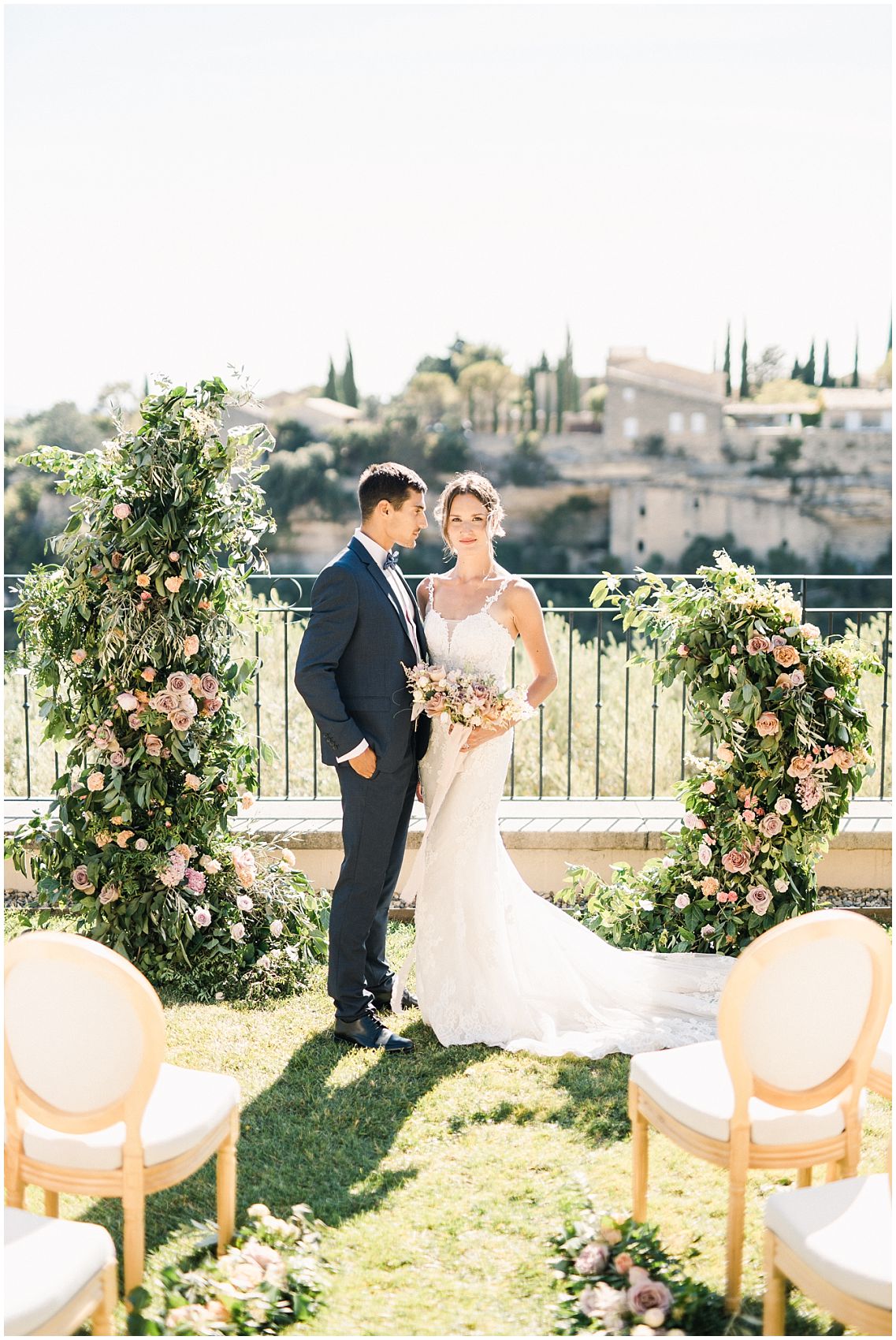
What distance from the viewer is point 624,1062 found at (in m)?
3.73

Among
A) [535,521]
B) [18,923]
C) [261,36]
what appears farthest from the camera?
[535,521]

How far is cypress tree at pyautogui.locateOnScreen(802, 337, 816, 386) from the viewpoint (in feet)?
166

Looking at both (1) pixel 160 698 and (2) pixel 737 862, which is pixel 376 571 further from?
(2) pixel 737 862

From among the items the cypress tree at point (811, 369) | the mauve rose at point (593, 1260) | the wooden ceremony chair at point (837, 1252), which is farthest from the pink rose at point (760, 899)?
the cypress tree at point (811, 369)

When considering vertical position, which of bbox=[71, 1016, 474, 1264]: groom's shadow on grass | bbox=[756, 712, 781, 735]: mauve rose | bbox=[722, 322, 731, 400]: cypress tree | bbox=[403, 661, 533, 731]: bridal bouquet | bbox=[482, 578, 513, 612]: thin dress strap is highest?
bbox=[722, 322, 731, 400]: cypress tree

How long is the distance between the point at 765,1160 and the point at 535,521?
45.5 metres

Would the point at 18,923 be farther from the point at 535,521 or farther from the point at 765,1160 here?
the point at 535,521

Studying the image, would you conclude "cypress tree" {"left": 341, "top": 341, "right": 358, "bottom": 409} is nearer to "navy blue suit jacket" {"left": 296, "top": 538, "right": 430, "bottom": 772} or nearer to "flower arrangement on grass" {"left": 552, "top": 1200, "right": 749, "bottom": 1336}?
"navy blue suit jacket" {"left": 296, "top": 538, "right": 430, "bottom": 772}

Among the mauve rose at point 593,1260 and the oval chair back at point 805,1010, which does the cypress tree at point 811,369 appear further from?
the mauve rose at point 593,1260

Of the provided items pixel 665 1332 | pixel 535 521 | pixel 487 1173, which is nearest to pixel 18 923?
pixel 487 1173

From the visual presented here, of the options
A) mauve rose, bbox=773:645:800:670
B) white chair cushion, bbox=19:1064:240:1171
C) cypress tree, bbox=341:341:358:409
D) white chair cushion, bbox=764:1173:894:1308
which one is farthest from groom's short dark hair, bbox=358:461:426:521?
cypress tree, bbox=341:341:358:409

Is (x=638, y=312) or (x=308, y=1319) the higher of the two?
(x=638, y=312)

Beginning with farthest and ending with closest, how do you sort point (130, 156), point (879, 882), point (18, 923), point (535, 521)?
point (535, 521) < point (130, 156) < point (879, 882) < point (18, 923)

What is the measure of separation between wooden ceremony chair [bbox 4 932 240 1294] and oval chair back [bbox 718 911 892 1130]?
1.15m
